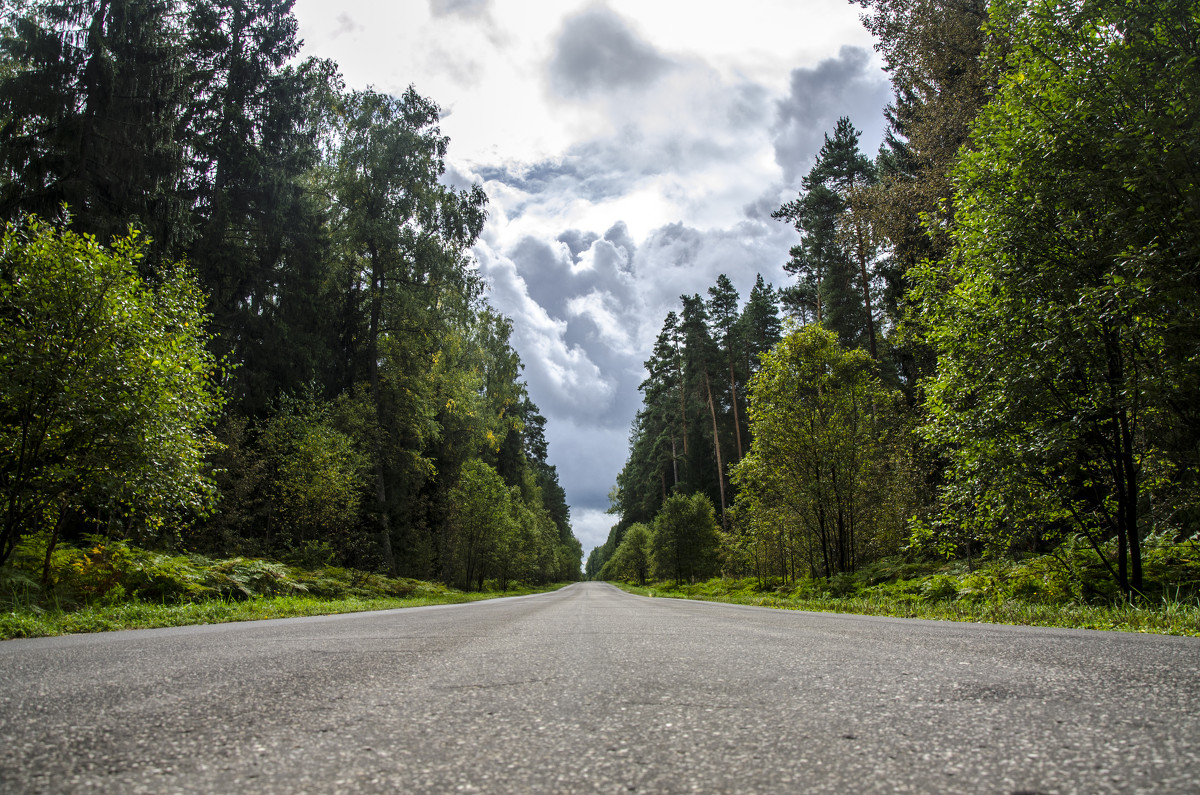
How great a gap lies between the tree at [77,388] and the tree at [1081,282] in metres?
12.6

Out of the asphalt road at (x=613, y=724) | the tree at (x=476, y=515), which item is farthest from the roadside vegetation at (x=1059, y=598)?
the tree at (x=476, y=515)

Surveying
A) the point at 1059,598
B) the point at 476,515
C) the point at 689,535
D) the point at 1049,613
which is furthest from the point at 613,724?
the point at 689,535

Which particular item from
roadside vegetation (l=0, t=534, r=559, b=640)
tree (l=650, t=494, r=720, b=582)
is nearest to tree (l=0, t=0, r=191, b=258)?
roadside vegetation (l=0, t=534, r=559, b=640)

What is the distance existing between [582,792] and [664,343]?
57.6 m

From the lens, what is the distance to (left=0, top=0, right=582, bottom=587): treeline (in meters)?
8.31

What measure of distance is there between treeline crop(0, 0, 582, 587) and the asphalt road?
704 centimetres

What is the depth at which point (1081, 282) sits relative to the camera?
7512 millimetres

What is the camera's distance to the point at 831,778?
4.12 feet

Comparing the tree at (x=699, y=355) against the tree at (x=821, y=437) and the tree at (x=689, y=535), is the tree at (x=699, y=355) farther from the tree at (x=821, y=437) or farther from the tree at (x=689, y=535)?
the tree at (x=821, y=437)

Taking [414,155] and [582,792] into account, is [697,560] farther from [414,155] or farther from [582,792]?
[582,792]

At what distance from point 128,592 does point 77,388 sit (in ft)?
11.7

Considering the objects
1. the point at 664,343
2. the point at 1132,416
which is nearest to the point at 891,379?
the point at 664,343

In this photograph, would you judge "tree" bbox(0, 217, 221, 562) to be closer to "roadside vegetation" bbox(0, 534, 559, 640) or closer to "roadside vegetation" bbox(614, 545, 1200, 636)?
"roadside vegetation" bbox(0, 534, 559, 640)

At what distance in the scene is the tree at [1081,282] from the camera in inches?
264
